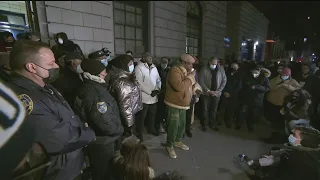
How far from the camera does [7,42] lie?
11.1ft

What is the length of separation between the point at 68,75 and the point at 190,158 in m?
2.50

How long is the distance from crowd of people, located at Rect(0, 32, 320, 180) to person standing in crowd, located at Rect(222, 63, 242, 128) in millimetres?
25

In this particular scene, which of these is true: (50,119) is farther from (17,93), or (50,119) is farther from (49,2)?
(49,2)

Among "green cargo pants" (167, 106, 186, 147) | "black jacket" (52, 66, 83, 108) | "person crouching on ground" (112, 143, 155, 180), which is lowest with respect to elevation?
"green cargo pants" (167, 106, 186, 147)

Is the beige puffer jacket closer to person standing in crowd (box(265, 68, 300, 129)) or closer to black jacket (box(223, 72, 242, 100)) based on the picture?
person standing in crowd (box(265, 68, 300, 129))

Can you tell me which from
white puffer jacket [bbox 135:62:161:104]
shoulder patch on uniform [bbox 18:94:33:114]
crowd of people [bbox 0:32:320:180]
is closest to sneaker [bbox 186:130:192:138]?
crowd of people [bbox 0:32:320:180]

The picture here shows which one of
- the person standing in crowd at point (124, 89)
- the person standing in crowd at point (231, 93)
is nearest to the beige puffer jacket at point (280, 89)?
the person standing in crowd at point (231, 93)

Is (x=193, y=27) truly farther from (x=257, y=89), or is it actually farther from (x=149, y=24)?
(x=257, y=89)

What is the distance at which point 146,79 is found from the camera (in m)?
3.87

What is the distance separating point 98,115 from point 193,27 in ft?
32.9

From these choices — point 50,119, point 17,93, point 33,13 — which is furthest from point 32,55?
point 33,13

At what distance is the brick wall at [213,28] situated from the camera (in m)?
11.3

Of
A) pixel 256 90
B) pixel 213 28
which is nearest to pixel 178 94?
pixel 256 90

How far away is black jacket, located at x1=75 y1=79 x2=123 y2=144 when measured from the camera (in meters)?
1.93
